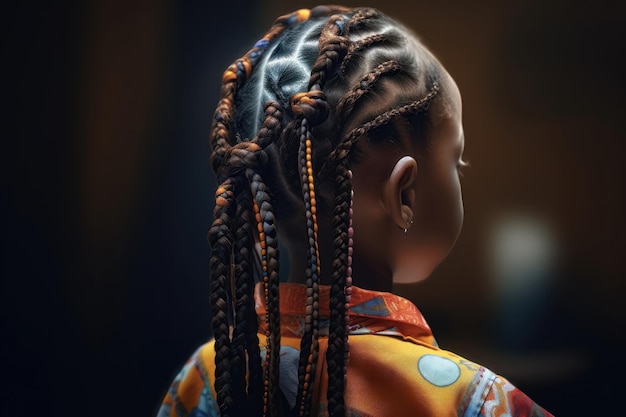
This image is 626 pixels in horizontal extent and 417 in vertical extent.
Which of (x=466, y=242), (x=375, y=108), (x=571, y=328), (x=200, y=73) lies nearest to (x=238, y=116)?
(x=375, y=108)

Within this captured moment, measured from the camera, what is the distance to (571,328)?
3.84 feet

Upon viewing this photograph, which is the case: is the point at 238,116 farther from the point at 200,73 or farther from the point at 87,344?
the point at 87,344

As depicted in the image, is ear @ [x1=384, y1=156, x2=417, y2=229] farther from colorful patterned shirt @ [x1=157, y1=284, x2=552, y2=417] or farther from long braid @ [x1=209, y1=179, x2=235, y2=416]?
long braid @ [x1=209, y1=179, x2=235, y2=416]

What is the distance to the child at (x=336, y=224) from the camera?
0.88 meters

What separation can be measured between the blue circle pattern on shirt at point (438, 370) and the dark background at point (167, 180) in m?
0.31

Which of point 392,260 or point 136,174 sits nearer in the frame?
point 392,260

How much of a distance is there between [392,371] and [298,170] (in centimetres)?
28

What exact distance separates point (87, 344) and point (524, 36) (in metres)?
0.94

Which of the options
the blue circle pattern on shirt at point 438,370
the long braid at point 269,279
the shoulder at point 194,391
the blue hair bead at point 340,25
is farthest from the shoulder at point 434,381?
the blue hair bead at point 340,25

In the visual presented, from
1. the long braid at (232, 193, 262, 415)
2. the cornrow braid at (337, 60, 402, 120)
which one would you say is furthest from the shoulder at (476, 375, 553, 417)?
the cornrow braid at (337, 60, 402, 120)

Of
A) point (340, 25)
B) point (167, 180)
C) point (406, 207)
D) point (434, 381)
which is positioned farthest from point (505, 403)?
point (167, 180)

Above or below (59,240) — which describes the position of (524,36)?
above

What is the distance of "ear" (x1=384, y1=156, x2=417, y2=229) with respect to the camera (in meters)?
0.95

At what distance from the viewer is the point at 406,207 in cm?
97
